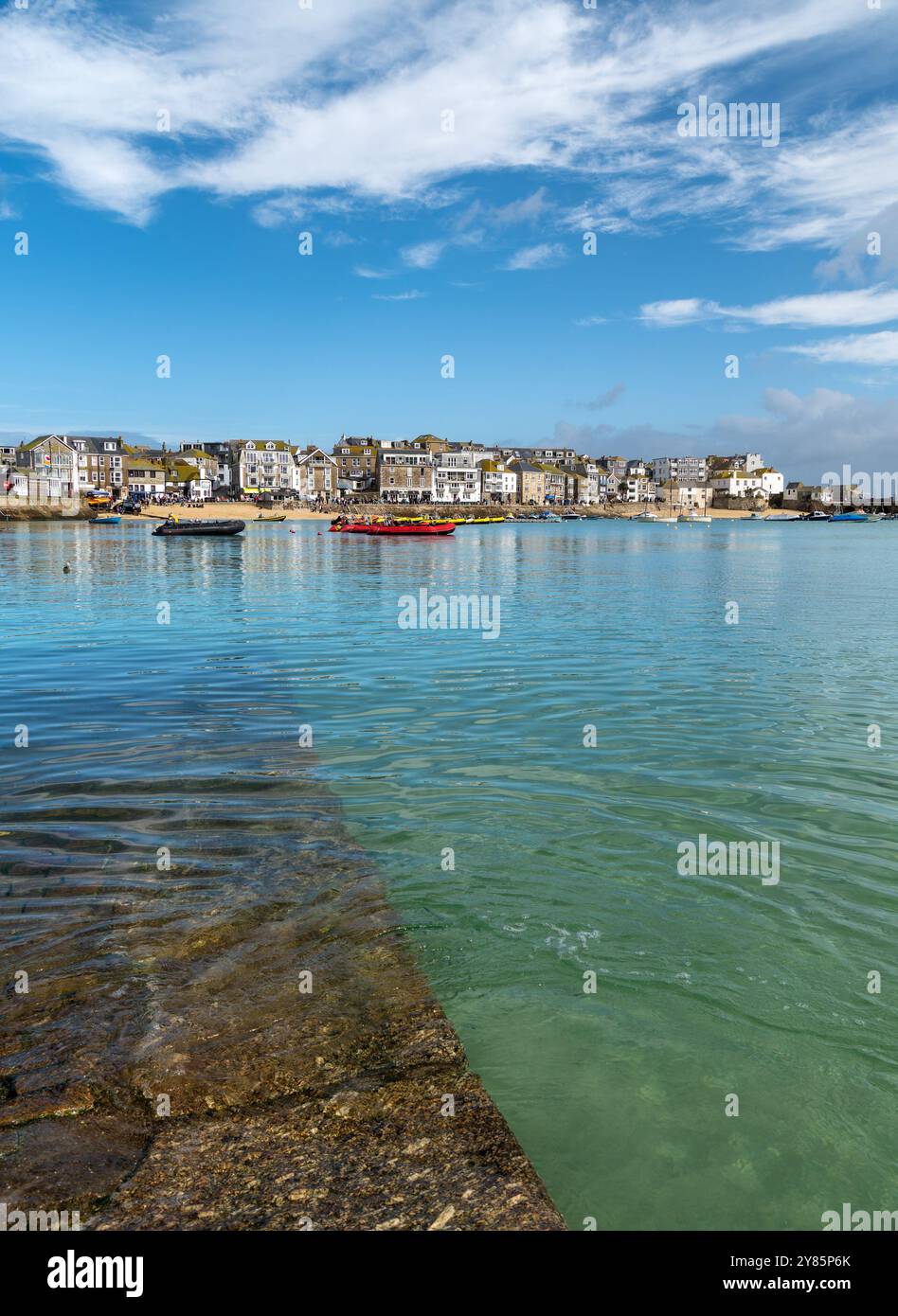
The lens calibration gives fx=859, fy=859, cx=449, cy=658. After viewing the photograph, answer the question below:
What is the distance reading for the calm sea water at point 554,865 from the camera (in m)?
5.12

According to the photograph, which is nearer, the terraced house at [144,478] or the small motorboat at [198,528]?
the small motorboat at [198,528]

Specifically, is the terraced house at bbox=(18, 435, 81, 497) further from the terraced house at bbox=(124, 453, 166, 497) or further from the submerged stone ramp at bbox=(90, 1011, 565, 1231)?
the submerged stone ramp at bbox=(90, 1011, 565, 1231)

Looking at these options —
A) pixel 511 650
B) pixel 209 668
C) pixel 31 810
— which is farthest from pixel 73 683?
pixel 511 650

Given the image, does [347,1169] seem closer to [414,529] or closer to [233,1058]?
[233,1058]

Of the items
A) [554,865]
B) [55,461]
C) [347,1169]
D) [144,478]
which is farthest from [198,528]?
[347,1169]

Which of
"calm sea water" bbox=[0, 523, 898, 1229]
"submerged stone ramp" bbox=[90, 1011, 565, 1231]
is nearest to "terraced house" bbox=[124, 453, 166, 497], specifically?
"calm sea water" bbox=[0, 523, 898, 1229]

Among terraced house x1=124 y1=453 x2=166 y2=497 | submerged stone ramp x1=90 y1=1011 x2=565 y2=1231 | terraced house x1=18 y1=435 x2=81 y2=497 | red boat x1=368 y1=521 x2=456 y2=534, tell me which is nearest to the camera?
submerged stone ramp x1=90 y1=1011 x2=565 y2=1231

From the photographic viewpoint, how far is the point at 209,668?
2047 cm

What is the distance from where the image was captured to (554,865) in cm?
871

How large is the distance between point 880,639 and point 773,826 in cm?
1747

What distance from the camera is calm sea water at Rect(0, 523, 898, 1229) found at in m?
5.12

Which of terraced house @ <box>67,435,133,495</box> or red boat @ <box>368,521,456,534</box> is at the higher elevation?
terraced house @ <box>67,435,133,495</box>

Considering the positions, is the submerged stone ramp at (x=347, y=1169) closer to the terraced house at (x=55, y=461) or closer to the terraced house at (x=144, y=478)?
the terraced house at (x=55, y=461)

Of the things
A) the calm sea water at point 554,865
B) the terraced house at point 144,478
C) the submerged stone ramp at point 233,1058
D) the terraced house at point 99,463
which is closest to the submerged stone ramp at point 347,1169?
the submerged stone ramp at point 233,1058
